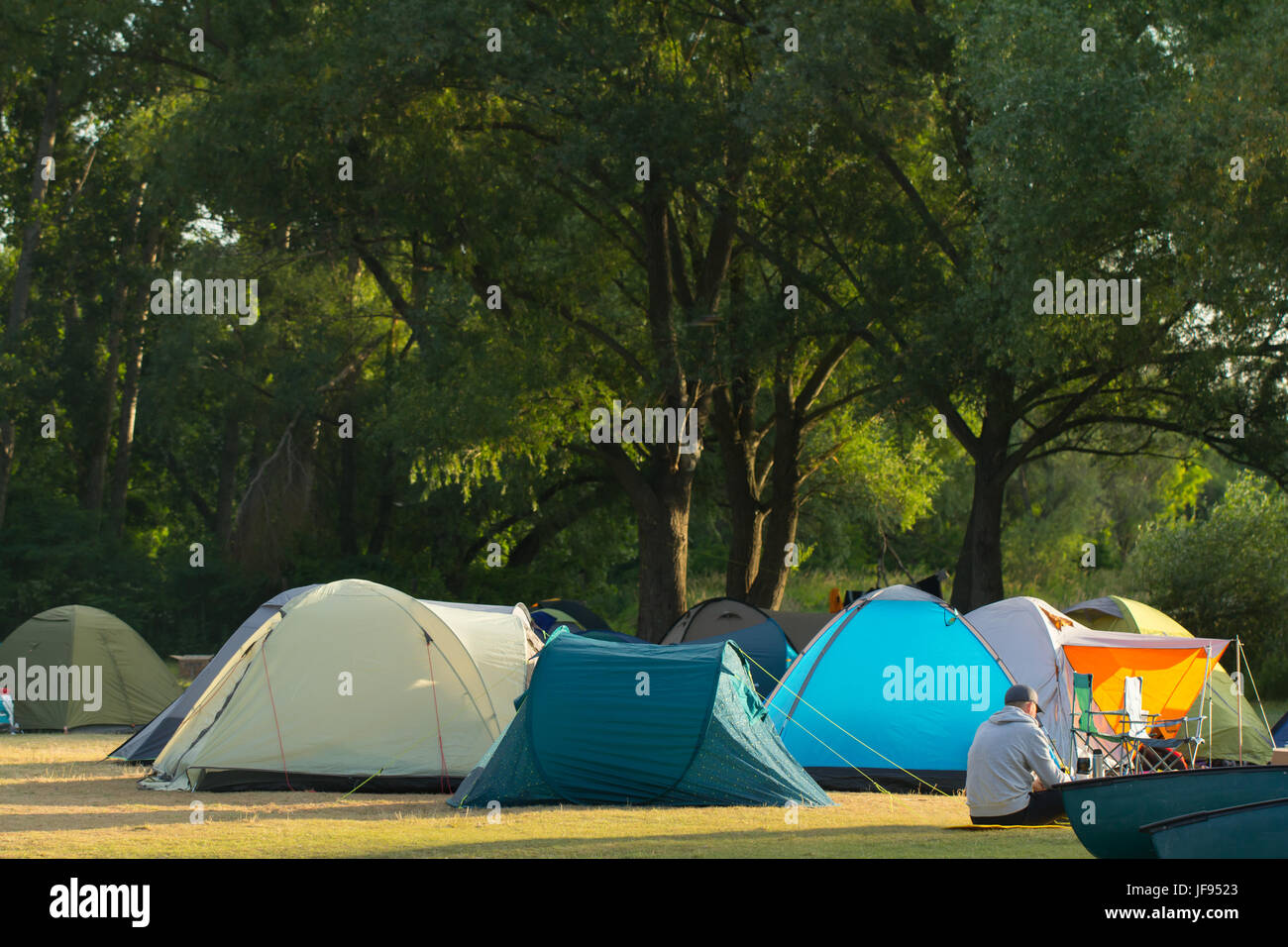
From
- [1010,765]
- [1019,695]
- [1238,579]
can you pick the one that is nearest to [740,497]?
[1238,579]

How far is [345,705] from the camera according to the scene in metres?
11.9

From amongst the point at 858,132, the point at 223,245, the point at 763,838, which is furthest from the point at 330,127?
the point at 763,838

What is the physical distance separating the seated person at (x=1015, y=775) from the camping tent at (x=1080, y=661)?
12.0 feet

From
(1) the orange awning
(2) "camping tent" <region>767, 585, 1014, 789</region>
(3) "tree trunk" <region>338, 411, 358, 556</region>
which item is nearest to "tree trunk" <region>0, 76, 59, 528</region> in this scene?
(3) "tree trunk" <region>338, 411, 358, 556</region>

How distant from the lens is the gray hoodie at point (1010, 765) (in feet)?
30.5

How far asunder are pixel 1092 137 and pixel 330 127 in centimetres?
1112

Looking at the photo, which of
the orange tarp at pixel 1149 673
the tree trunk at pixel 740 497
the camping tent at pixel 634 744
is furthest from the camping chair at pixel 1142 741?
the tree trunk at pixel 740 497

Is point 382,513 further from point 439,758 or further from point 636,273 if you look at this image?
point 439,758

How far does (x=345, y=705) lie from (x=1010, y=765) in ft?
19.1

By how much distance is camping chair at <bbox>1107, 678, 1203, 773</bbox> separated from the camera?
12242mm

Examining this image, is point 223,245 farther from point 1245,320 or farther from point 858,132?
point 1245,320

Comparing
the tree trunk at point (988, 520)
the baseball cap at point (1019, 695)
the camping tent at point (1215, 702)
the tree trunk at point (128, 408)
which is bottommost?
the camping tent at point (1215, 702)

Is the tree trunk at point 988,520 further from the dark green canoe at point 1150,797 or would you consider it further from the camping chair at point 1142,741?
the dark green canoe at point 1150,797

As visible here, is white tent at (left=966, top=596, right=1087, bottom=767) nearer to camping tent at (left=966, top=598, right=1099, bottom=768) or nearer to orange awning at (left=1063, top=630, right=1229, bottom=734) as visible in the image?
camping tent at (left=966, top=598, right=1099, bottom=768)
